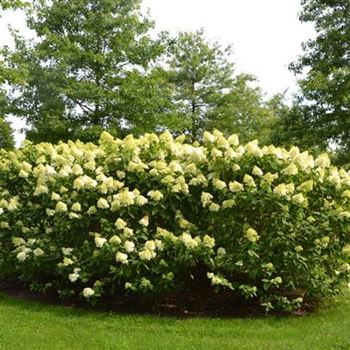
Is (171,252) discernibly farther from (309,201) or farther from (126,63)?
(126,63)

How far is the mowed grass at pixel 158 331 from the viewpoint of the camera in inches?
187

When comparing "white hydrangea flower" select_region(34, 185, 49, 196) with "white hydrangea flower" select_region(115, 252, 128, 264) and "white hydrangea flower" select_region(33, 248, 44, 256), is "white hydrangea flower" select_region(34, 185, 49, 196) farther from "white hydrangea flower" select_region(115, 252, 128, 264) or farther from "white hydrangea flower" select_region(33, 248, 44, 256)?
"white hydrangea flower" select_region(115, 252, 128, 264)

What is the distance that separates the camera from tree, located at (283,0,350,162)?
48.6ft

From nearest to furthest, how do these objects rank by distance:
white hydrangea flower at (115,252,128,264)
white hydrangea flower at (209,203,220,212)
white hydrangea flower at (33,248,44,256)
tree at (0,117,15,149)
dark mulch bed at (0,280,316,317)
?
A: white hydrangea flower at (115,252,128,264), white hydrangea flower at (209,203,220,212), dark mulch bed at (0,280,316,317), white hydrangea flower at (33,248,44,256), tree at (0,117,15,149)

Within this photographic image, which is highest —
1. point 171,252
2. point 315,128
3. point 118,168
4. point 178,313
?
point 315,128

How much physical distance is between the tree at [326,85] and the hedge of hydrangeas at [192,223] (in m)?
9.01

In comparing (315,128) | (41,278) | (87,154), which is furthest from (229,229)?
(315,128)

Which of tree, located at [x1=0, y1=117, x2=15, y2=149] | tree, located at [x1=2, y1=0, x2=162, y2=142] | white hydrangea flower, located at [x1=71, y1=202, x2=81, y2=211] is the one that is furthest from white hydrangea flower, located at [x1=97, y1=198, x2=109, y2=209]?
tree, located at [x1=0, y1=117, x2=15, y2=149]

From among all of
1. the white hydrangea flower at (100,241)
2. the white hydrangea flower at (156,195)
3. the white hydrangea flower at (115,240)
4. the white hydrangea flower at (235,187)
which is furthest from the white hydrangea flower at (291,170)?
the white hydrangea flower at (100,241)

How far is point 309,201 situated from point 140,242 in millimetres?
1952

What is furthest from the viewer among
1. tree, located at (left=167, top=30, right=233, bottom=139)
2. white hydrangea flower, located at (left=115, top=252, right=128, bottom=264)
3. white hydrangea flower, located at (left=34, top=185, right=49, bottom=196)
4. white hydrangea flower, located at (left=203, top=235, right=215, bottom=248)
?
tree, located at (left=167, top=30, right=233, bottom=139)

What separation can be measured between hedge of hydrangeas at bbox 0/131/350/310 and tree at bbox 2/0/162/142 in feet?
28.7

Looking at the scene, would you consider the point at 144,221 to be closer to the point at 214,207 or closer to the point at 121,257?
the point at 121,257

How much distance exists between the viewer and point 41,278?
6.87 metres
